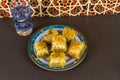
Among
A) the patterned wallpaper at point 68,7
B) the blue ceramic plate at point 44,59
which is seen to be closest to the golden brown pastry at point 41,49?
the blue ceramic plate at point 44,59

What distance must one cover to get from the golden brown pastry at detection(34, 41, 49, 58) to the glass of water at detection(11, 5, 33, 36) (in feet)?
0.38

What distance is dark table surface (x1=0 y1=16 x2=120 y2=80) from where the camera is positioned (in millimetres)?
992

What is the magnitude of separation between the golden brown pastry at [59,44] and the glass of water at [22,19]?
0.15m

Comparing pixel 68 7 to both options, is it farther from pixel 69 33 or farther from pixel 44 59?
pixel 44 59

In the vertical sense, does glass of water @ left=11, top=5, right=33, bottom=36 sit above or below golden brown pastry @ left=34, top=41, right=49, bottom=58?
above

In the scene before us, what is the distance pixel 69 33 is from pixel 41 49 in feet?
0.43

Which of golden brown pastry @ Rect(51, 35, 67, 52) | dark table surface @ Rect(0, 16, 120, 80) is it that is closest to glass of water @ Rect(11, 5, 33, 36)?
dark table surface @ Rect(0, 16, 120, 80)

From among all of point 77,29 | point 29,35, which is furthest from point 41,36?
point 77,29

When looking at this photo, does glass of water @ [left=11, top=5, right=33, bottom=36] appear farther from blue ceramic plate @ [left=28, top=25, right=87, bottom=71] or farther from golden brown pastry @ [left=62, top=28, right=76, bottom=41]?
golden brown pastry @ [left=62, top=28, right=76, bottom=41]

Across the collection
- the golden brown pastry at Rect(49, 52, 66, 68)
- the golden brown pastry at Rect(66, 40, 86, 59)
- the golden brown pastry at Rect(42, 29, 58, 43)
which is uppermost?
the golden brown pastry at Rect(42, 29, 58, 43)

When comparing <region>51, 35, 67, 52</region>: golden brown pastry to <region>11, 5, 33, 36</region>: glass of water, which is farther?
<region>11, 5, 33, 36</region>: glass of water

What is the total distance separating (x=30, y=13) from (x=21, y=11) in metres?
0.05

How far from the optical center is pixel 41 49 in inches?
39.5

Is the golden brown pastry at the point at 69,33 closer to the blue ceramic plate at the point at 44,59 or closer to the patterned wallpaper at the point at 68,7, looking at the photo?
the blue ceramic plate at the point at 44,59
